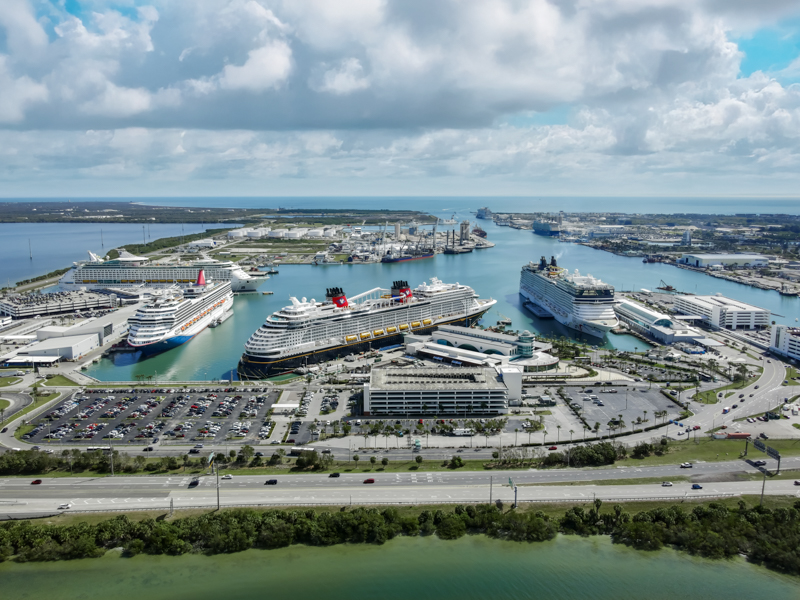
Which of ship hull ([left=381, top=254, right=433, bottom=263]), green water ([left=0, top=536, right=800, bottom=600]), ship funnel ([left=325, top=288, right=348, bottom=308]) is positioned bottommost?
green water ([left=0, top=536, right=800, bottom=600])

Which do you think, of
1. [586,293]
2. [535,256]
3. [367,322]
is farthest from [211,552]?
[535,256]

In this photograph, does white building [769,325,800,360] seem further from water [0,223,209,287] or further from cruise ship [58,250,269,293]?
water [0,223,209,287]

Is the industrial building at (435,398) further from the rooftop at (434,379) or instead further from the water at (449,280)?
the water at (449,280)

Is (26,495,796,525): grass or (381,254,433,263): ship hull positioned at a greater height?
(381,254,433,263): ship hull

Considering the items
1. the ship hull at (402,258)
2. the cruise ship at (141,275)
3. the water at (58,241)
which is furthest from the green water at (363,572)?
the ship hull at (402,258)

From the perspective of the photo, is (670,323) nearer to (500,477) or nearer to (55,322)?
(500,477)

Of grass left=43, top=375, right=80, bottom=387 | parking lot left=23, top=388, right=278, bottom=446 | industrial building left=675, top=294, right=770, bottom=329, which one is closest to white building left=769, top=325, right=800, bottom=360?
industrial building left=675, top=294, right=770, bottom=329
